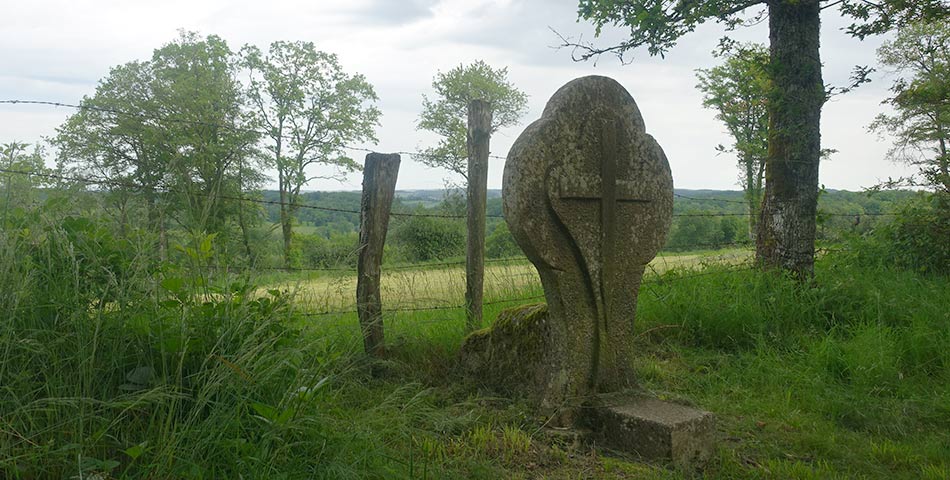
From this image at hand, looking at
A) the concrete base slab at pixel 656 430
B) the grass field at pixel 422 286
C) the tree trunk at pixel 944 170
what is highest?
the tree trunk at pixel 944 170

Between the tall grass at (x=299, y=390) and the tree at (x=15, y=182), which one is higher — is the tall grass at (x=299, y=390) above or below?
below

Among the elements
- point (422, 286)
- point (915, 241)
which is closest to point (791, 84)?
point (915, 241)

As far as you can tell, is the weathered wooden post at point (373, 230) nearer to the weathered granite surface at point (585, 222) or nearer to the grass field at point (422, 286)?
the grass field at point (422, 286)

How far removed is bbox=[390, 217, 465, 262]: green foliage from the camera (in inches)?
1033

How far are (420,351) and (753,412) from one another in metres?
2.48

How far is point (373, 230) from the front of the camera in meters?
5.15

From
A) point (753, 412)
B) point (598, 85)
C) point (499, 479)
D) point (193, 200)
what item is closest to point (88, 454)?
point (193, 200)

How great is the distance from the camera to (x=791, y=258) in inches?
265

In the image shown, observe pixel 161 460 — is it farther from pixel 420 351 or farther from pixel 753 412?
pixel 753 412

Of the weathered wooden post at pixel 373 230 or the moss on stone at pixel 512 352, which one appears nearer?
the moss on stone at pixel 512 352

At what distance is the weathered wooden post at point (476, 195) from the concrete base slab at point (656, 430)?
2002mm

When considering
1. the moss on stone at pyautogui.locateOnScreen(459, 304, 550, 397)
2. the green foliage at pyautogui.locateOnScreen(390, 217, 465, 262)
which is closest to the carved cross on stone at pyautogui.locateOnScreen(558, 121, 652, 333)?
the moss on stone at pyautogui.locateOnScreen(459, 304, 550, 397)

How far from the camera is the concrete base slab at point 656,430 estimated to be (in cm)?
352

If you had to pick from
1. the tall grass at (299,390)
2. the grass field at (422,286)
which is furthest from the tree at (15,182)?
the grass field at (422,286)
